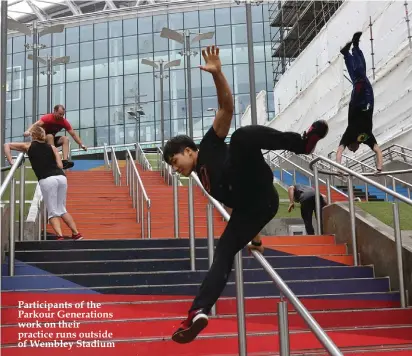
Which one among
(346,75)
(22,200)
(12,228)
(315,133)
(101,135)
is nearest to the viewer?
(315,133)

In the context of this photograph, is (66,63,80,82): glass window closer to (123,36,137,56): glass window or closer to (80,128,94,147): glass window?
(123,36,137,56): glass window

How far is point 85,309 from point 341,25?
57.2ft

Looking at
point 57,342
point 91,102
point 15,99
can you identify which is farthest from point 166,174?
point 15,99

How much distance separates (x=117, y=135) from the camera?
39906 millimetres

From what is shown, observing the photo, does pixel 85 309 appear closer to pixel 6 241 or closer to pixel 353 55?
pixel 6 241

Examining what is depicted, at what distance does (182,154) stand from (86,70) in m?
40.0

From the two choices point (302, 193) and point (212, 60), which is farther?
point (302, 193)

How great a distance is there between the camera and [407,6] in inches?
608

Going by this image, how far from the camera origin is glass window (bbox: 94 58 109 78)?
41.1m

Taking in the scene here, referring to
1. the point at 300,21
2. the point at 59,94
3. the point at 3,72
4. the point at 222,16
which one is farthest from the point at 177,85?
the point at 3,72

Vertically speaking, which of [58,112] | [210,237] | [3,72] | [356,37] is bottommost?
[210,237]

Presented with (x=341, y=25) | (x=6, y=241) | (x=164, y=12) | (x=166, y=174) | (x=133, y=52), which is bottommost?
(x=6, y=241)

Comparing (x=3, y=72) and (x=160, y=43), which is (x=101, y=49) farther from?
(x=3, y=72)

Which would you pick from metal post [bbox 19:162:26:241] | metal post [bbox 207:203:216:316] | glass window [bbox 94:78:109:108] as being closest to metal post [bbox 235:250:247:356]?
metal post [bbox 207:203:216:316]
